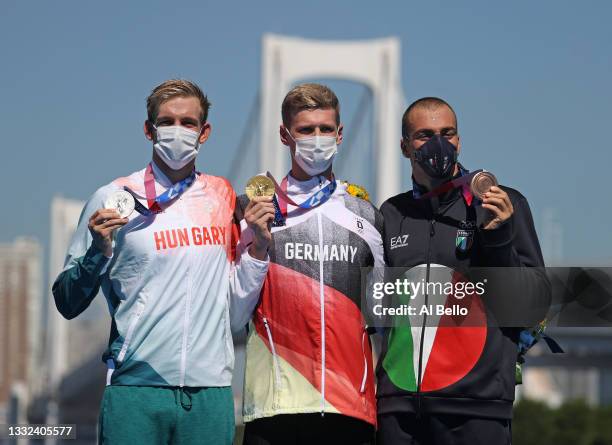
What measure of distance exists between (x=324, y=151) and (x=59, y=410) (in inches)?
1581

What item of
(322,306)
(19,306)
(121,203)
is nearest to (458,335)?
(322,306)

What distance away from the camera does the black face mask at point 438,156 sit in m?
4.11

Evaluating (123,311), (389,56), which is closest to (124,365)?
(123,311)

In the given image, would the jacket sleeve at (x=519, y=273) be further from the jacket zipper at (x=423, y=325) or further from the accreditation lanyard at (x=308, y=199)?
the accreditation lanyard at (x=308, y=199)

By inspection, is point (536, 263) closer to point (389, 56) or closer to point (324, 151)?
point (324, 151)

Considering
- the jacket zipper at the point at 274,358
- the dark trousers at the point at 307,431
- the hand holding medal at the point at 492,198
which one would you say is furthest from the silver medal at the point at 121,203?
the hand holding medal at the point at 492,198

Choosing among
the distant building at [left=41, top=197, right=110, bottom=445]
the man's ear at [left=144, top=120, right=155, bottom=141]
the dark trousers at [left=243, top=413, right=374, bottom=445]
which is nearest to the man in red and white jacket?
the dark trousers at [left=243, top=413, right=374, bottom=445]

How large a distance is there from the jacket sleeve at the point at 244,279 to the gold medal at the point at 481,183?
77 cm

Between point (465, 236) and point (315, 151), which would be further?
point (315, 151)

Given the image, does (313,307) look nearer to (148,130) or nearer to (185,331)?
(185,331)

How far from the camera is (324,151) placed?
166 inches

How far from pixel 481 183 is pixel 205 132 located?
3.40 ft

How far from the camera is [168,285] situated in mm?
4004

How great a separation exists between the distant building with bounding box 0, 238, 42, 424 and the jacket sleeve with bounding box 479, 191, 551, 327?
11837 cm
